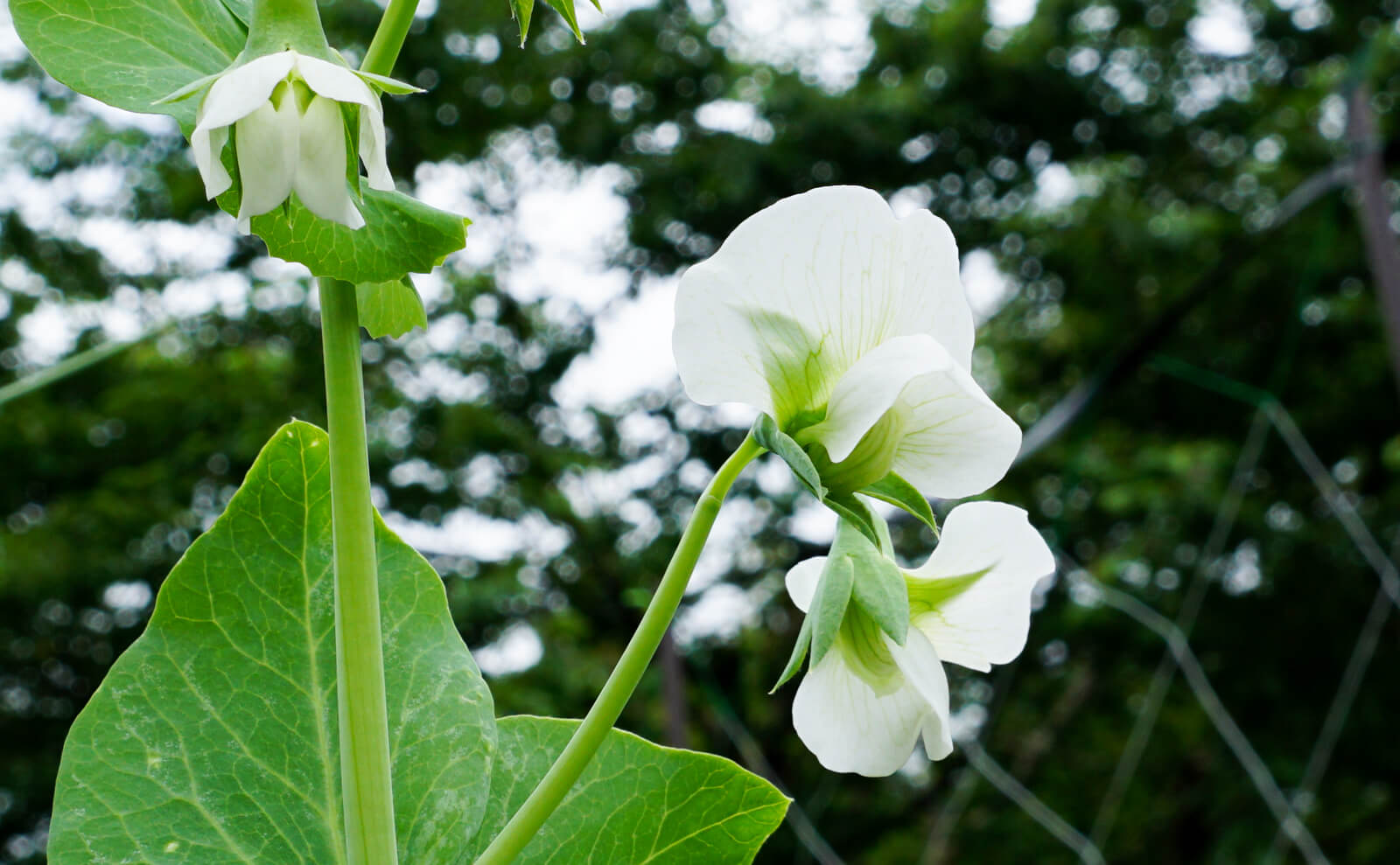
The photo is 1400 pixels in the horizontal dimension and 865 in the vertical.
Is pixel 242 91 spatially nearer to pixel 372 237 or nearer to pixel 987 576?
pixel 372 237

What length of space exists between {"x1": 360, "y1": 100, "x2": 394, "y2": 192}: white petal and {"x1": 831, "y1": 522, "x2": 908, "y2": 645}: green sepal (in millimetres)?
105

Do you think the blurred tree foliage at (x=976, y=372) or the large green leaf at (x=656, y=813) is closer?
the large green leaf at (x=656, y=813)

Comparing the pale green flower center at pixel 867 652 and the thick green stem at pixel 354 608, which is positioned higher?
the thick green stem at pixel 354 608

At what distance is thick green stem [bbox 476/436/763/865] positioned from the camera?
23 centimetres

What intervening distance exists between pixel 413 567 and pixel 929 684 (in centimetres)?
12

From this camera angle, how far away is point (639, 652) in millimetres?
230

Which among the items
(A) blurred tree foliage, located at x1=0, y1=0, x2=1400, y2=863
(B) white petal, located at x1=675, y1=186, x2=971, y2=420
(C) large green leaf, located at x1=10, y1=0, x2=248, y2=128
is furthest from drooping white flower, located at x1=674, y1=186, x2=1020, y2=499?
(A) blurred tree foliage, located at x1=0, y1=0, x2=1400, y2=863

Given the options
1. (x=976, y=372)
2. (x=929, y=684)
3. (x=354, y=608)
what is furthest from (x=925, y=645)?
(x=976, y=372)

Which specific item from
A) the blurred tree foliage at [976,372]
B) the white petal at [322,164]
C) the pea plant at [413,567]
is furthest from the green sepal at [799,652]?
the blurred tree foliage at [976,372]

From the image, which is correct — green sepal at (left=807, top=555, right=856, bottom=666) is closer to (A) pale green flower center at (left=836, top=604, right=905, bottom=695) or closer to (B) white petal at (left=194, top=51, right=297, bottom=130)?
(A) pale green flower center at (left=836, top=604, right=905, bottom=695)

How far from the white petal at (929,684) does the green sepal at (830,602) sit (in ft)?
0.06

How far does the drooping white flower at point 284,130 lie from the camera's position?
20 cm

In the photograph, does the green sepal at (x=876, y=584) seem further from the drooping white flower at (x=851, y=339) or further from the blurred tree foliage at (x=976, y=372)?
the blurred tree foliage at (x=976, y=372)

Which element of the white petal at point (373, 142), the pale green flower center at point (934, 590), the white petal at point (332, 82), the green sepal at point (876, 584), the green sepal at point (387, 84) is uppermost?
the white petal at point (332, 82)
